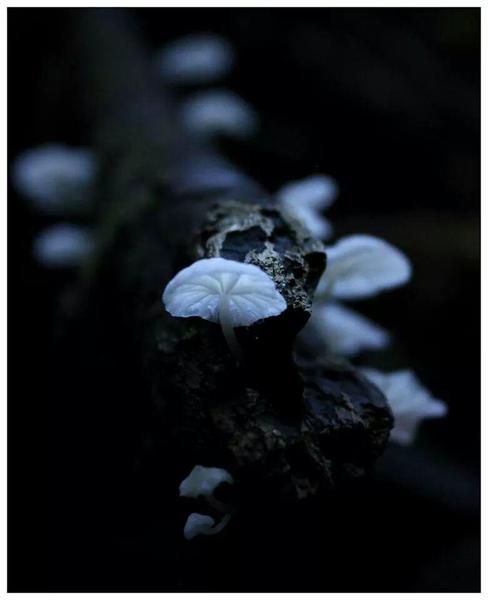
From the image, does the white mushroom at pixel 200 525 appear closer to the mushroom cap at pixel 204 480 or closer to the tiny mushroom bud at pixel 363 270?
the mushroom cap at pixel 204 480

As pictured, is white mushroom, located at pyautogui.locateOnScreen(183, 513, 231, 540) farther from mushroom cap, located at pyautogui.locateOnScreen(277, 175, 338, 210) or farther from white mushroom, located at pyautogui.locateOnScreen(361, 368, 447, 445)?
mushroom cap, located at pyautogui.locateOnScreen(277, 175, 338, 210)

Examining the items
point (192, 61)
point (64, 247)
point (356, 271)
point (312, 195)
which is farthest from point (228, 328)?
point (192, 61)

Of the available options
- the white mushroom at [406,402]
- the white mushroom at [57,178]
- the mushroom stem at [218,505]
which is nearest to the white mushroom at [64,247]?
the white mushroom at [57,178]

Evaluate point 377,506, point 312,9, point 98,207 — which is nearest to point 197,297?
point 377,506

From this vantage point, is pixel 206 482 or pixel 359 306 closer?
pixel 206 482

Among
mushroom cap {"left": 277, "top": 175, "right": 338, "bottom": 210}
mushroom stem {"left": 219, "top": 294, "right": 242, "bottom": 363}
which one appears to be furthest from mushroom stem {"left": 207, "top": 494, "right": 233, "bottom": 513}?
mushroom cap {"left": 277, "top": 175, "right": 338, "bottom": 210}

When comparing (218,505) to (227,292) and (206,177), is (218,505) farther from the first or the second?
(206,177)

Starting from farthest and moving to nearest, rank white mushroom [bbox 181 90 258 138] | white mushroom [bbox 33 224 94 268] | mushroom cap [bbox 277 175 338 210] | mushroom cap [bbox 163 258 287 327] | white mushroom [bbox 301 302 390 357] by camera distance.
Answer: white mushroom [bbox 181 90 258 138] < white mushroom [bbox 33 224 94 268] < mushroom cap [bbox 277 175 338 210] < white mushroom [bbox 301 302 390 357] < mushroom cap [bbox 163 258 287 327]

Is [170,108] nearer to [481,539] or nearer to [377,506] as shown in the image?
[377,506]
